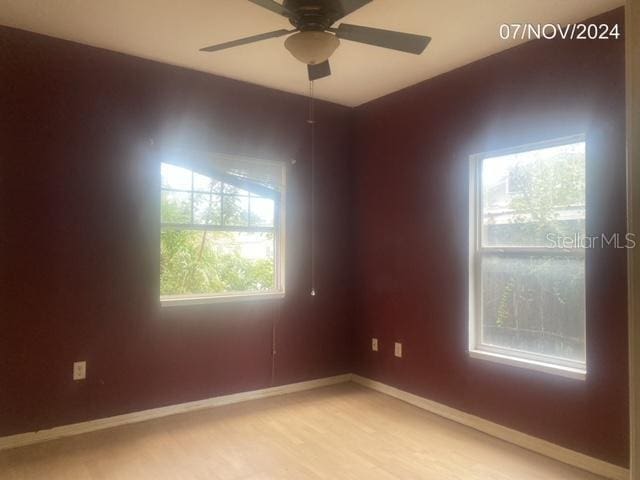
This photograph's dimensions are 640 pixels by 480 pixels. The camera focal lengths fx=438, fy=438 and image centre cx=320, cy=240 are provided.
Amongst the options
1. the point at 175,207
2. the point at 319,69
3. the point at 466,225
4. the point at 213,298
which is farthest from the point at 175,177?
the point at 466,225

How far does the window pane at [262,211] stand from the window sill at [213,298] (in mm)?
637

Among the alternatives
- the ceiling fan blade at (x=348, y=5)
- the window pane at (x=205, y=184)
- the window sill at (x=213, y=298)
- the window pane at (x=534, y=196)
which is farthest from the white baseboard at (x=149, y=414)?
the ceiling fan blade at (x=348, y=5)

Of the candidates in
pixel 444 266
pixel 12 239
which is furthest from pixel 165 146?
pixel 444 266

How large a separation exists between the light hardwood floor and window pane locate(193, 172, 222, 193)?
1805mm

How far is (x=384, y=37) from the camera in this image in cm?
217

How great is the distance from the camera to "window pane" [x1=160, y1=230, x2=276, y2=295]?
353 cm

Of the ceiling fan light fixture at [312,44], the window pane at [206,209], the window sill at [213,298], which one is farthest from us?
the window pane at [206,209]

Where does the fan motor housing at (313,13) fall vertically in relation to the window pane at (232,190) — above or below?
above

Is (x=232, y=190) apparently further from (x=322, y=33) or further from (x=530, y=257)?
(x=530, y=257)

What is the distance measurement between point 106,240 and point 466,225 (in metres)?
2.71

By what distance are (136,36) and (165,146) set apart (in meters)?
0.80

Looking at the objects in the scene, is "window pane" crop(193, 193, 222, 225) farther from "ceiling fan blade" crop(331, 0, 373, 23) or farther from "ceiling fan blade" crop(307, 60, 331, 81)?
"ceiling fan blade" crop(331, 0, 373, 23)

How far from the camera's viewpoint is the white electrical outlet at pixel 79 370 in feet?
10.0

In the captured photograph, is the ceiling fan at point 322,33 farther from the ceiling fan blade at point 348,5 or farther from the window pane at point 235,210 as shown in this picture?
the window pane at point 235,210
